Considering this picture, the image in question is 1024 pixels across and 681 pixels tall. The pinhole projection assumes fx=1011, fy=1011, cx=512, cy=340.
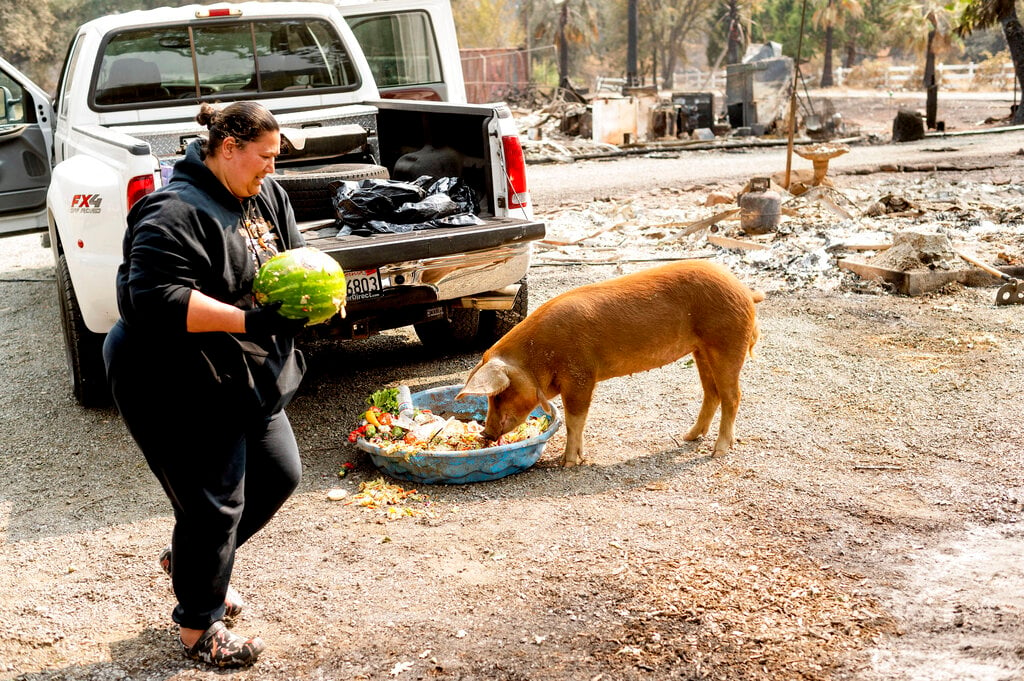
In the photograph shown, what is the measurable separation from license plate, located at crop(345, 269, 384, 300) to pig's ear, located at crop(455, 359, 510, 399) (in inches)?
36.4

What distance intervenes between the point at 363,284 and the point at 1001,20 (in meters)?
30.0

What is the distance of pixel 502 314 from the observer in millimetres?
7391

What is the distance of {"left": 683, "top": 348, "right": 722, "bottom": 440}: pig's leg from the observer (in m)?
5.65

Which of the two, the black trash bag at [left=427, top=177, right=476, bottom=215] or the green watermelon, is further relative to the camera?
the black trash bag at [left=427, top=177, right=476, bottom=215]

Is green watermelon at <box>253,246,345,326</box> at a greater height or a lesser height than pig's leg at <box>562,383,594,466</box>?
greater

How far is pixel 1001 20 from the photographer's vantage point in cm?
2986

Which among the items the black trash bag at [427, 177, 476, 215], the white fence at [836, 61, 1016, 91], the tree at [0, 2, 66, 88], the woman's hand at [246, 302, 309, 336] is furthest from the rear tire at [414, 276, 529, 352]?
the tree at [0, 2, 66, 88]

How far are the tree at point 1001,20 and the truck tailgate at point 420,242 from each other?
27537 mm

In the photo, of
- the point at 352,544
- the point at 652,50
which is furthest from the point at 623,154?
the point at 652,50

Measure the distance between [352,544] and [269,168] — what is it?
75.4 inches

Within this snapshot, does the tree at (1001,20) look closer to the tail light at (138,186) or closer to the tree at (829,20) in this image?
the tail light at (138,186)

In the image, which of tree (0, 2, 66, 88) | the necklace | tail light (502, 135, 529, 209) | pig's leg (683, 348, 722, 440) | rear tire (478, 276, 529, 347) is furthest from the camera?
tree (0, 2, 66, 88)

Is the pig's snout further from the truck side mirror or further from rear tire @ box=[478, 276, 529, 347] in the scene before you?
the truck side mirror

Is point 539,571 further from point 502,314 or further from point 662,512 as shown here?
point 502,314
